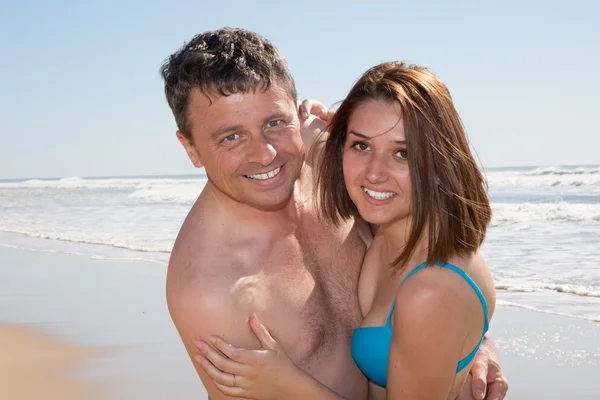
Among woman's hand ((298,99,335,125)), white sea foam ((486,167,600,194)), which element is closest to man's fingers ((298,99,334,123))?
woman's hand ((298,99,335,125))

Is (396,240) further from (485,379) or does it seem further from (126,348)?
(126,348)

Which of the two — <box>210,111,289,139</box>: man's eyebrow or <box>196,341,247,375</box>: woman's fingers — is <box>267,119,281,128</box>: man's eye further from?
<box>196,341,247,375</box>: woman's fingers

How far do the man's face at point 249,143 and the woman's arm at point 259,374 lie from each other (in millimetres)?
725

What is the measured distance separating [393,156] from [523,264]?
21.3ft

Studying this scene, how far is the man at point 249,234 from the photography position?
315cm

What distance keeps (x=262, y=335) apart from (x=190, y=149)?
A: 1.01m

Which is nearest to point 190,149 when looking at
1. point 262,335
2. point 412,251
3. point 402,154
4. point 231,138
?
point 231,138

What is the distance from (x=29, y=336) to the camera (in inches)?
256

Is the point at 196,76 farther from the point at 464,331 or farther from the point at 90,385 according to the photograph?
the point at 90,385

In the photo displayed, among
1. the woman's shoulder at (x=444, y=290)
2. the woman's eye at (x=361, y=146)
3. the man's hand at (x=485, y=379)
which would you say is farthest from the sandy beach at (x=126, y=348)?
the woman's eye at (x=361, y=146)

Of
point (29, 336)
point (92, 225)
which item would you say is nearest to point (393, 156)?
point (29, 336)

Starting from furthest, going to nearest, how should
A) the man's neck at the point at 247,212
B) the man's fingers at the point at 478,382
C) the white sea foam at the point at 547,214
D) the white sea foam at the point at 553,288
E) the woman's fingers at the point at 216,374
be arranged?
the white sea foam at the point at 547,214 → the white sea foam at the point at 553,288 → the man's neck at the point at 247,212 → the man's fingers at the point at 478,382 → the woman's fingers at the point at 216,374

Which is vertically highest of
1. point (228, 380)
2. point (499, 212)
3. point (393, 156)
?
point (393, 156)

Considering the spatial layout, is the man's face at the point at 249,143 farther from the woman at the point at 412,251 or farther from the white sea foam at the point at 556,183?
the white sea foam at the point at 556,183
